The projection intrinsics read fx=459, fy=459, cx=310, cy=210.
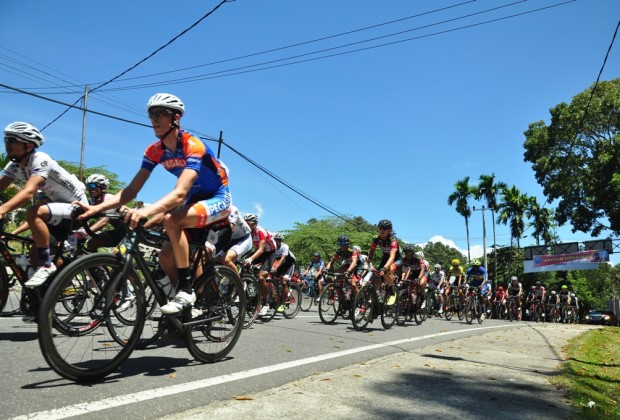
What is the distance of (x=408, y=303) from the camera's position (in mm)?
11391

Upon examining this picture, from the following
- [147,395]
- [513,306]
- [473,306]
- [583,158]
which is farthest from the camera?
[583,158]

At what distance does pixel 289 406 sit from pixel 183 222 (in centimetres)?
172

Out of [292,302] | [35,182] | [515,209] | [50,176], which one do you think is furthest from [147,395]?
[515,209]

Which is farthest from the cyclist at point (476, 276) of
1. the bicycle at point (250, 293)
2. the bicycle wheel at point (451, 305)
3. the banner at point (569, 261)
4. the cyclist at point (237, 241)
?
the banner at point (569, 261)

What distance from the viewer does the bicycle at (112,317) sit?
3.18m

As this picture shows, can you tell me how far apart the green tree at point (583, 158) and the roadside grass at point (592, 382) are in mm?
26282

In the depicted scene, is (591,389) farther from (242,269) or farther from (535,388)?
(242,269)

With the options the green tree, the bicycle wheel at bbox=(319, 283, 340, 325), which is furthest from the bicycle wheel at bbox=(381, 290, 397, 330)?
the green tree

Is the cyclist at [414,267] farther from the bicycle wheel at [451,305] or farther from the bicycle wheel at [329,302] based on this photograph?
the bicycle wheel at [451,305]

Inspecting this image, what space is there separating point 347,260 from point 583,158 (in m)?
31.1

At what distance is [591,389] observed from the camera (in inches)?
170

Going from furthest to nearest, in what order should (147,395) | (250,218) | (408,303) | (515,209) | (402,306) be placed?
(515,209) → (408,303) → (402,306) → (250,218) → (147,395)

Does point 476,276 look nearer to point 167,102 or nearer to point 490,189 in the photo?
point 167,102

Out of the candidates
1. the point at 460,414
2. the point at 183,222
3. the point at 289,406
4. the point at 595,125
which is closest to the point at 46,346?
the point at 183,222
